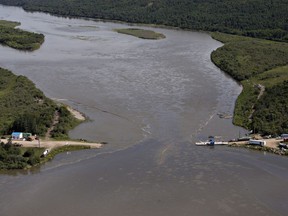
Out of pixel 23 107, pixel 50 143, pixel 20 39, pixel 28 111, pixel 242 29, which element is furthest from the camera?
pixel 242 29

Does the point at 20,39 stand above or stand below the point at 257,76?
below

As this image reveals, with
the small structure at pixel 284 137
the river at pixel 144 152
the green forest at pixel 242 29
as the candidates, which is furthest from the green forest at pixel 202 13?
the small structure at pixel 284 137

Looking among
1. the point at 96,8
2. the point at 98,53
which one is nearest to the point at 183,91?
the point at 98,53

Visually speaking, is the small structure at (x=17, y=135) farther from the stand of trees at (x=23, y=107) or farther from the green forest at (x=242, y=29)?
the green forest at (x=242, y=29)

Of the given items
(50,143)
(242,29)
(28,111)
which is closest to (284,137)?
(50,143)

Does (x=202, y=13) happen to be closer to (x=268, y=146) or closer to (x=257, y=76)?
(x=257, y=76)

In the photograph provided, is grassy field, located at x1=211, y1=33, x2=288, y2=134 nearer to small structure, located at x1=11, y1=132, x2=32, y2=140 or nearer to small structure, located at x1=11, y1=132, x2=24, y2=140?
small structure, located at x1=11, y1=132, x2=32, y2=140

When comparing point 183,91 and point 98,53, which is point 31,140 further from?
point 98,53
